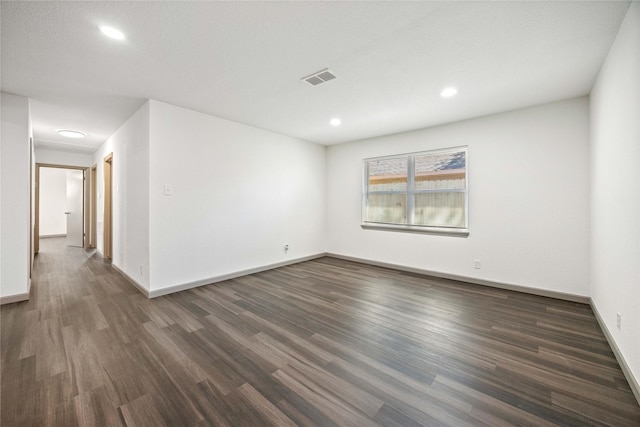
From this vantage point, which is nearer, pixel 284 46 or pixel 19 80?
pixel 284 46

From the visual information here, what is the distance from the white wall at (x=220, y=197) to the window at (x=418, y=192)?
1471 millimetres

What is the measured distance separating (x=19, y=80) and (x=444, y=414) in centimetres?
492

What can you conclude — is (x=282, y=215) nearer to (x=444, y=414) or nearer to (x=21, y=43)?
(x=21, y=43)

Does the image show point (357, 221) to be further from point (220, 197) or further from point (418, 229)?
point (220, 197)

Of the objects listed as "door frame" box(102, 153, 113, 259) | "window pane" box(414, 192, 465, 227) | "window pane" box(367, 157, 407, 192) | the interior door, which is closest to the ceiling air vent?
"window pane" box(367, 157, 407, 192)

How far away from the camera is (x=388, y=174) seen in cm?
507

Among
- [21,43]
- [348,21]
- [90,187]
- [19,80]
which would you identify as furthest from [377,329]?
[90,187]

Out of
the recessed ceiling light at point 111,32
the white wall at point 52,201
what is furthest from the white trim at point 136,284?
the white wall at point 52,201

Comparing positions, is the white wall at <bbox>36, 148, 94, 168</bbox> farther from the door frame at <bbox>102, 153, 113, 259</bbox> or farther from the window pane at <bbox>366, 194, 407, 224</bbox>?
the window pane at <bbox>366, 194, 407, 224</bbox>

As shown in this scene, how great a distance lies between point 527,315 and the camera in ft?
9.18

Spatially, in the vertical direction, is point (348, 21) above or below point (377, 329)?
above

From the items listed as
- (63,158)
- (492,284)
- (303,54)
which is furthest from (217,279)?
(63,158)

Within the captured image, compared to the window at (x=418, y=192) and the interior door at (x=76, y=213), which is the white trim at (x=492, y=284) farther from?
the interior door at (x=76, y=213)

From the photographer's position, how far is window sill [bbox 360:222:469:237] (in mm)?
4078
